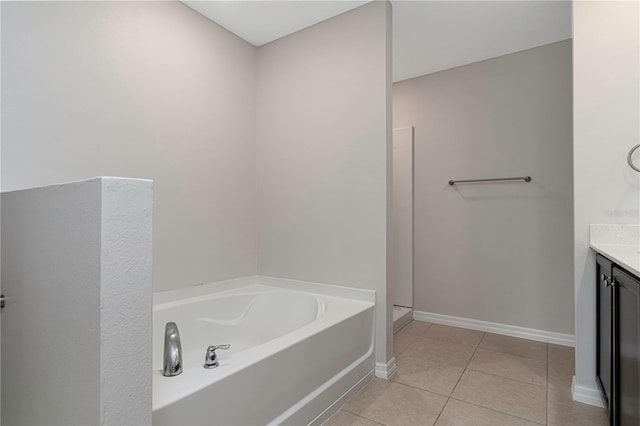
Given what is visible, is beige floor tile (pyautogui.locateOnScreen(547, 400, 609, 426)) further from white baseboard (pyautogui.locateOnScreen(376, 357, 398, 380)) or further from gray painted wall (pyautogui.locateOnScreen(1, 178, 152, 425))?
gray painted wall (pyautogui.locateOnScreen(1, 178, 152, 425))

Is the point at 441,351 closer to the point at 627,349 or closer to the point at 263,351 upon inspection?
the point at 627,349

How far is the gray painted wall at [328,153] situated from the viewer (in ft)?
7.13

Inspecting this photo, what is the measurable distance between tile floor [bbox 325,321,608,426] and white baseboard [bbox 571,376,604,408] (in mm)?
39

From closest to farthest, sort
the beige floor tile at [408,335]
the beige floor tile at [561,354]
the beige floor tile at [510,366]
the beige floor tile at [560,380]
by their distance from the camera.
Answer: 1. the beige floor tile at [560,380]
2. the beige floor tile at [510,366]
3. the beige floor tile at [561,354]
4. the beige floor tile at [408,335]

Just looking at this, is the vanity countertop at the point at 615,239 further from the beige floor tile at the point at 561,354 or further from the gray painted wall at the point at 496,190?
the beige floor tile at the point at 561,354

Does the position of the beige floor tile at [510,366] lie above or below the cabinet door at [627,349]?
below

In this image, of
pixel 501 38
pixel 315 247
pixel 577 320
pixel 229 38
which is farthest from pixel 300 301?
pixel 501 38

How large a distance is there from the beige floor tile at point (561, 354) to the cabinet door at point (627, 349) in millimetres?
1092

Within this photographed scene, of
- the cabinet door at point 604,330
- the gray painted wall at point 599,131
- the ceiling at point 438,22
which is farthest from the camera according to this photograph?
the ceiling at point 438,22

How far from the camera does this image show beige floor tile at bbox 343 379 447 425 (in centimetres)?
168

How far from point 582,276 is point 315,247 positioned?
161 centimetres

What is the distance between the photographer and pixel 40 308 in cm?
104

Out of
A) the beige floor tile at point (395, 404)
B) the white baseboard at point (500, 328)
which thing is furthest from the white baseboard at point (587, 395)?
the white baseboard at point (500, 328)

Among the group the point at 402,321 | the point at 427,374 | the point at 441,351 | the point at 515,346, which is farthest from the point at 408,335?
the point at 515,346
